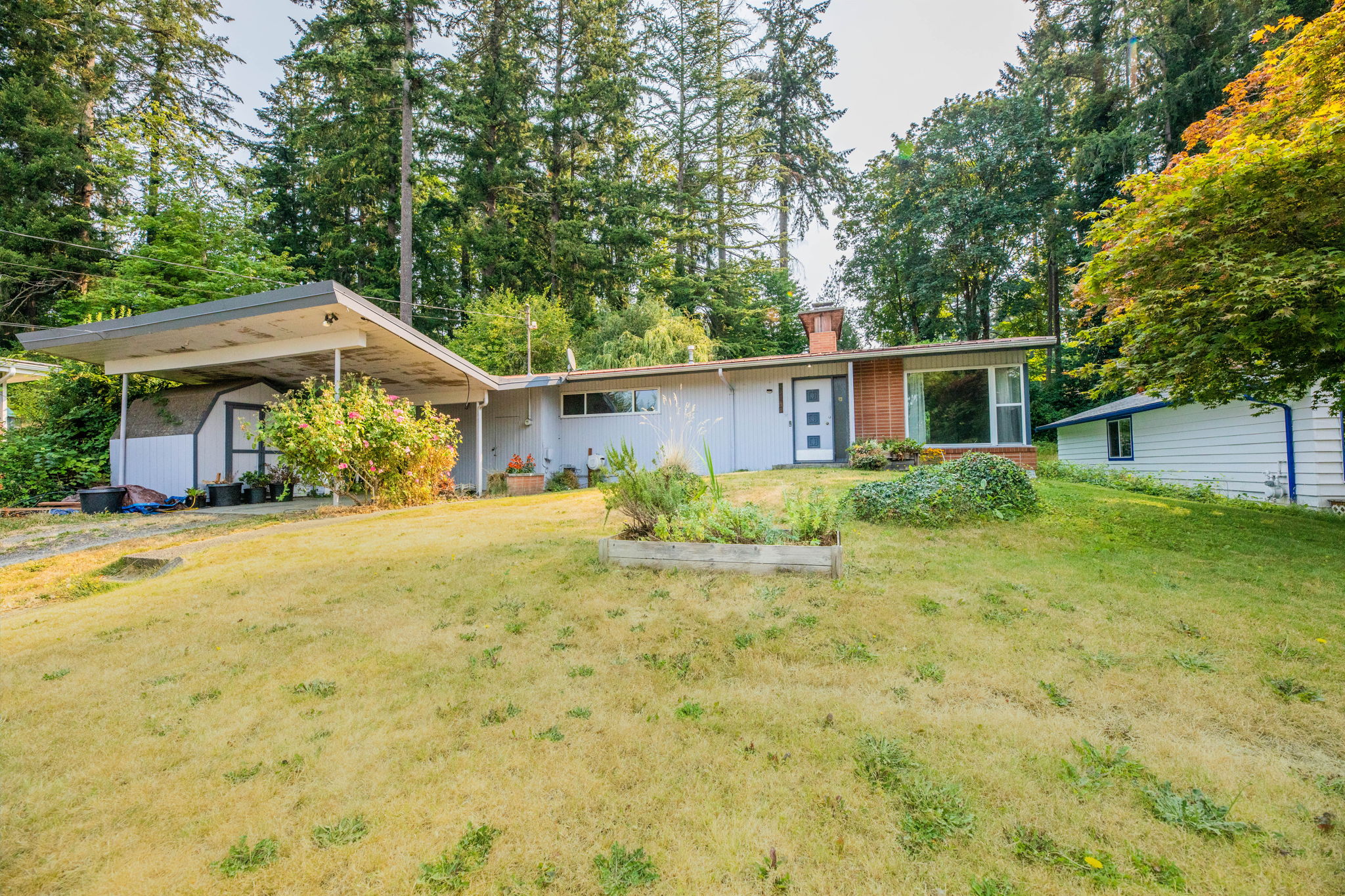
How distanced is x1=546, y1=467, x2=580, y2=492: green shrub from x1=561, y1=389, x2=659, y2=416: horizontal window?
1466 mm

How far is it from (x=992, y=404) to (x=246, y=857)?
11.5 m

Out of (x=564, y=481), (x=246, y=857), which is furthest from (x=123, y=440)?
(x=246, y=857)

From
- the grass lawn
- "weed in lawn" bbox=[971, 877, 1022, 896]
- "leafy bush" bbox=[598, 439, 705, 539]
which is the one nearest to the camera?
"weed in lawn" bbox=[971, 877, 1022, 896]

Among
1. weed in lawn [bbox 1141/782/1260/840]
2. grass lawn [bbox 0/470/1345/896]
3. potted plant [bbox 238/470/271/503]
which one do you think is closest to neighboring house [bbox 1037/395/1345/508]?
grass lawn [bbox 0/470/1345/896]

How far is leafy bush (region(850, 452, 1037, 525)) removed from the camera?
570 cm

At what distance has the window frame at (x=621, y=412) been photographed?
12.5m

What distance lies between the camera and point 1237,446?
961 cm

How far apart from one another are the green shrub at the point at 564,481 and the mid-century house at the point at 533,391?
0.31 metres

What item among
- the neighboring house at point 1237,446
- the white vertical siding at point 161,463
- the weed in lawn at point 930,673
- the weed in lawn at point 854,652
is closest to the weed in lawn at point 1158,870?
the weed in lawn at point 930,673

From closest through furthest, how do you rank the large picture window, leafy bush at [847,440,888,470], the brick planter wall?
leafy bush at [847,440,888,470] < the large picture window < the brick planter wall

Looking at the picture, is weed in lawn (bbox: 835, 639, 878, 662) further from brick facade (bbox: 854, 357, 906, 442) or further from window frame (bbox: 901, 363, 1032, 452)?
window frame (bbox: 901, 363, 1032, 452)

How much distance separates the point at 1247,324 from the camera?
4.81 metres

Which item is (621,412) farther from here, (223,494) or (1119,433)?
(1119,433)

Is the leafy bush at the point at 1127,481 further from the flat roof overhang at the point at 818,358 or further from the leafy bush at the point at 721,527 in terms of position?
the leafy bush at the point at 721,527
